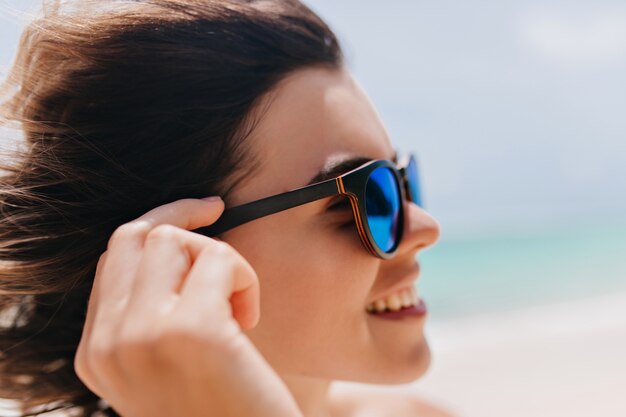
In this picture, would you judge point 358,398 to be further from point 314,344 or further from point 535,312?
point 535,312

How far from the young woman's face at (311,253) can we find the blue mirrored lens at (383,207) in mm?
63

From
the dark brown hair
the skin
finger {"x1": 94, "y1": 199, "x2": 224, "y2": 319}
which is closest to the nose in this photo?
the skin

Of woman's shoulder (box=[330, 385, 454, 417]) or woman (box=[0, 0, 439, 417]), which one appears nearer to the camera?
woman (box=[0, 0, 439, 417])

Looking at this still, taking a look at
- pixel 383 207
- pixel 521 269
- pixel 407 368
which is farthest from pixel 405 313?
pixel 521 269

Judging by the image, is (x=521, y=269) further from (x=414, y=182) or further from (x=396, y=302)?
(x=396, y=302)

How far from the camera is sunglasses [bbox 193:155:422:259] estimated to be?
1697 millimetres

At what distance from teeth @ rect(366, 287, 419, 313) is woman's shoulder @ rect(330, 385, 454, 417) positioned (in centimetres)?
112

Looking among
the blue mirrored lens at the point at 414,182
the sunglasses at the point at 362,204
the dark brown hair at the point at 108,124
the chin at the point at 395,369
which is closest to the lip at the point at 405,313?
the chin at the point at 395,369

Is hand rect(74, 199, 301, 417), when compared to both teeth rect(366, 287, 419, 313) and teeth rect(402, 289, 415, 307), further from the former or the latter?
teeth rect(402, 289, 415, 307)

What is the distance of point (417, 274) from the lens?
2102 millimetres

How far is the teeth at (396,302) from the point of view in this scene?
1.96 m

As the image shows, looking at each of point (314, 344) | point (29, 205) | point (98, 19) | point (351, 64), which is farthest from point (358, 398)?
point (98, 19)

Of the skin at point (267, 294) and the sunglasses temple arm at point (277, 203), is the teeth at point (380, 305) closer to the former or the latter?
the skin at point (267, 294)

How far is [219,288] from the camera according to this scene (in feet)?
3.34
